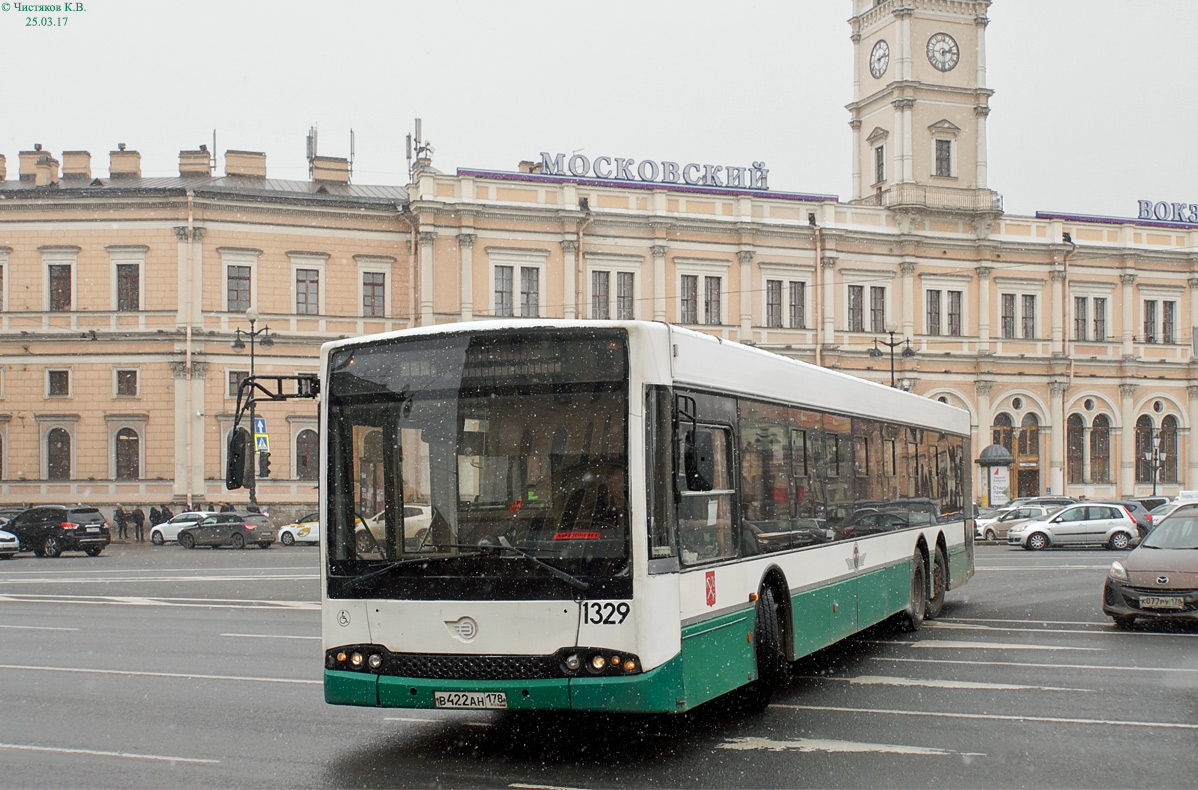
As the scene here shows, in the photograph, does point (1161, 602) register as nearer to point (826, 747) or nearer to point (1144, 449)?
point (826, 747)

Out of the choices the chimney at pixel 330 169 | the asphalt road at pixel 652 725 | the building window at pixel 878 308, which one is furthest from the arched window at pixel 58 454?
the asphalt road at pixel 652 725

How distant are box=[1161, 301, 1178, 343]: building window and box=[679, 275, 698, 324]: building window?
944 inches

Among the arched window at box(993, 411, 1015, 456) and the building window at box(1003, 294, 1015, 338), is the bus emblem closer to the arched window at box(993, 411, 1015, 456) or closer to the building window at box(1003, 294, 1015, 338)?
the arched window at box(993, 411, 1015, 456)

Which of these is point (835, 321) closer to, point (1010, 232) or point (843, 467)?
point (1010, 232)

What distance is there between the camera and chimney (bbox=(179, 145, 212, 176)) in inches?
2203

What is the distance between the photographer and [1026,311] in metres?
60.9

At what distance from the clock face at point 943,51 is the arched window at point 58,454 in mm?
40594

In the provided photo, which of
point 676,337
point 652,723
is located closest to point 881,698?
point 652,723

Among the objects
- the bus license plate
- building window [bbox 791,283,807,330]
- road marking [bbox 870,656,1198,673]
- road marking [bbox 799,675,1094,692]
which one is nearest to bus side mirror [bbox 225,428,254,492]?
the bus license plate

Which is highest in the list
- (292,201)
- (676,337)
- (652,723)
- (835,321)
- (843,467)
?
(292,201)

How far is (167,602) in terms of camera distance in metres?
21.4

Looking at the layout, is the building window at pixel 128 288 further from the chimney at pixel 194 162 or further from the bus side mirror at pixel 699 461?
the bus side mirror at pixel 699 461

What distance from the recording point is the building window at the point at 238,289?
5088 centimetres

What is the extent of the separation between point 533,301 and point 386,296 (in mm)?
5922
